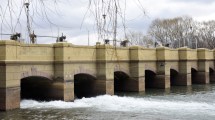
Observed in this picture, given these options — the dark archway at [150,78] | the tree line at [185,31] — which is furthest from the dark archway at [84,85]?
the tree line at [185,31]

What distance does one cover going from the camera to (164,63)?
3778 centimetres

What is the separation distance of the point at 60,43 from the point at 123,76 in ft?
35.9

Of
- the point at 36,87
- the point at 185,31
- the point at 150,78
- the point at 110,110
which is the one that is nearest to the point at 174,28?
the point at 185,31

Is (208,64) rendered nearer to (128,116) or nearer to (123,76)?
(123,76)

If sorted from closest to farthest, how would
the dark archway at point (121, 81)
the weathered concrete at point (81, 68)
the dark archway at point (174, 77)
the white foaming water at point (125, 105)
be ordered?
the white foaming water at point (125, 105) → the weathered concrete at point (81, 68) → the dark archway at point (121, 81) → the dark archway at point (174, 77)

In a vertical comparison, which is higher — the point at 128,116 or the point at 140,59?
the point at 140,59

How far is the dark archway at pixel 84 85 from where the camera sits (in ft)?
96.9

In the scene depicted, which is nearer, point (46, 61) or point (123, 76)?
point (46, 61)

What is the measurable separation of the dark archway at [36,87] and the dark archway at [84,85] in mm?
3888

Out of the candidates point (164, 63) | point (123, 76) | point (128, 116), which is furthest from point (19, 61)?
point (164, 63)

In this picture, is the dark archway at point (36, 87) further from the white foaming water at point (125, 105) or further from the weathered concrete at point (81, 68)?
the white foaming water at point (125, 105)

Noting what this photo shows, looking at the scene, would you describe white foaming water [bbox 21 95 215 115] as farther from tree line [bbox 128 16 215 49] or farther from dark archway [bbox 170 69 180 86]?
tree line [bbox 128 16 215 49]

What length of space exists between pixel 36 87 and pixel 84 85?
4856 mm

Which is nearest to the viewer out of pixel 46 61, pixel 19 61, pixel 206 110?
pixel 206 110
